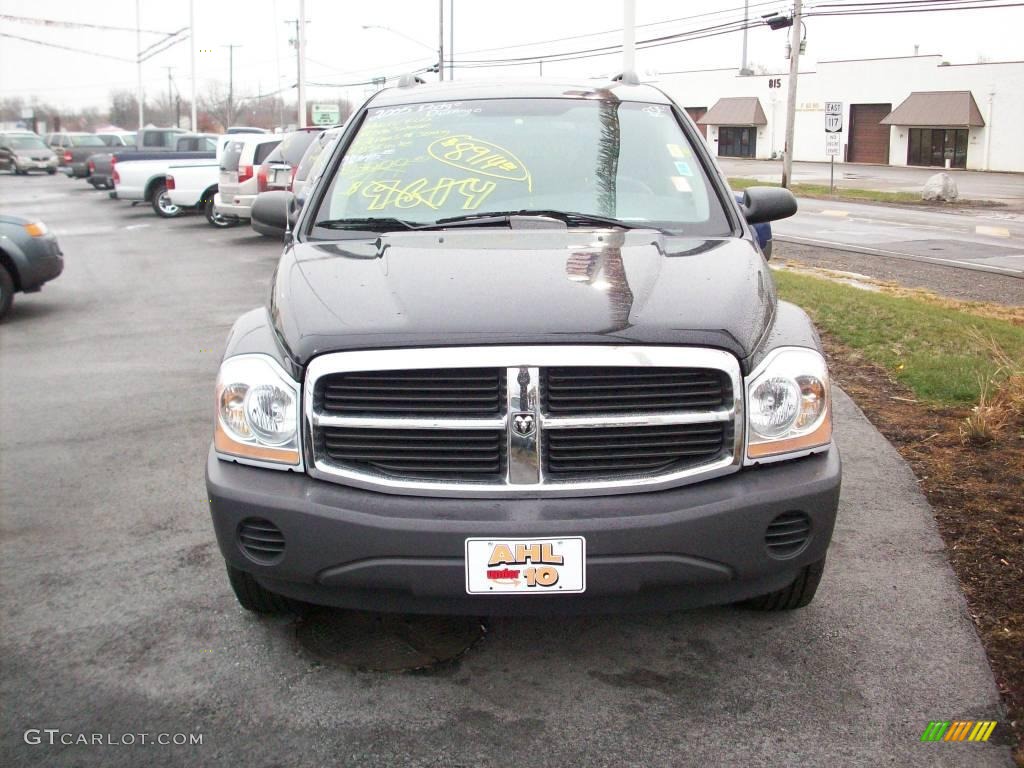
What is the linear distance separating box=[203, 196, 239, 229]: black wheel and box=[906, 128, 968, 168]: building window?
148ft

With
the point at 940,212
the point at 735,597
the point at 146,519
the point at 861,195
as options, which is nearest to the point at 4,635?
the point at 146,519

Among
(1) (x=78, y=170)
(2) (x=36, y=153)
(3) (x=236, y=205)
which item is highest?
(2) (x=36, y=153)

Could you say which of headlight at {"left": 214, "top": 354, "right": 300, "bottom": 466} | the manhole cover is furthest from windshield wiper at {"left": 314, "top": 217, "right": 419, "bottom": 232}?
the manhole cover

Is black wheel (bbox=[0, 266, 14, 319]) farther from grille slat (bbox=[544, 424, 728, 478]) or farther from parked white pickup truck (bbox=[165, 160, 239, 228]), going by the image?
parked white pickup truck (bbox=[165, 160, 239, 228])

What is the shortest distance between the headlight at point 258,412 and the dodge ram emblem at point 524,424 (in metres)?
0.64

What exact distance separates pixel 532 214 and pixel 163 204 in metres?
22.4

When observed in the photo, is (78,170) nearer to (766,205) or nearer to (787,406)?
(766,205)

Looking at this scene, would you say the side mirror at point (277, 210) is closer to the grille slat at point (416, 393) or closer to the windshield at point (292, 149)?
the grille slat at point (416, 393)

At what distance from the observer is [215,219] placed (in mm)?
21734

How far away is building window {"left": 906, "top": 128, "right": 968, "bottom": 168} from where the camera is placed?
5569cm

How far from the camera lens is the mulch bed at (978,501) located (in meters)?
3.44

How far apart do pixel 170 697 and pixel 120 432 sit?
3366 mm
